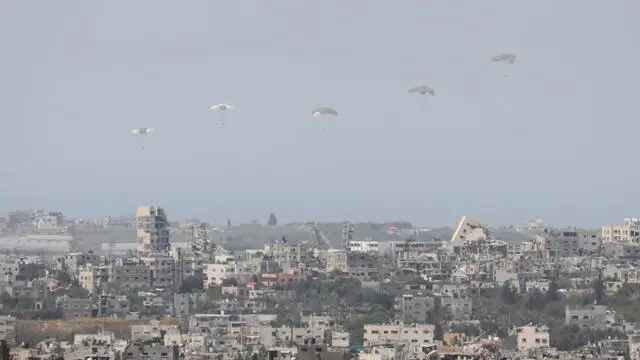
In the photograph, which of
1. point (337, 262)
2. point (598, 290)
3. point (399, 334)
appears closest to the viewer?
point (399, 334)

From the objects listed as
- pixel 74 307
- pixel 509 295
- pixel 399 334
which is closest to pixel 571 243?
pixel 509 295

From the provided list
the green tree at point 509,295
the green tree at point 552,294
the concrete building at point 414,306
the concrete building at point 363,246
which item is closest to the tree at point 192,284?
the concrete building at point 414,306

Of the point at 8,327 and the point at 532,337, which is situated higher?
the point at 8,327

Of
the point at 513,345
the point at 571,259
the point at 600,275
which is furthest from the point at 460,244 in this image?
the point at 513,345

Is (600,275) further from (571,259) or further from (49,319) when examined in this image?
(49,319)

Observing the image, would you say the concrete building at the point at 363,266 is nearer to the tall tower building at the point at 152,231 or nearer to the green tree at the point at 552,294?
the green tree at the point at 552,294

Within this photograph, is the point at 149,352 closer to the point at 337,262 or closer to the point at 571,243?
the point at 337,262

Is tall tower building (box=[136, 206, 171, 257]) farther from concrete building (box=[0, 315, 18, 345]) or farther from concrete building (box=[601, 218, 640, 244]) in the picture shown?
concrete building (box=[0, 315, 18, 345])
